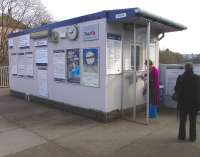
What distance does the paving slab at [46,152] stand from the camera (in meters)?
4.63

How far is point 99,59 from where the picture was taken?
22.7ft

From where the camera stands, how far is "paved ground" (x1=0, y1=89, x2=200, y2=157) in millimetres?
4738

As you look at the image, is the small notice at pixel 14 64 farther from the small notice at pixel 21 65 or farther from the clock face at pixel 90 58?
the clock face at pixel 90 58

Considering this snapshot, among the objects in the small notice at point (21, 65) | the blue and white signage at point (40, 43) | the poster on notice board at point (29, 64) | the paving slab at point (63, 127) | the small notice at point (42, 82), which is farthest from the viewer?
the small notice at point (21, 65)

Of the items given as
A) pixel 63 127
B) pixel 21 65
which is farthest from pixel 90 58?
pixel 21 65

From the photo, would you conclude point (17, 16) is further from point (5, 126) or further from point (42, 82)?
point (5, 126)

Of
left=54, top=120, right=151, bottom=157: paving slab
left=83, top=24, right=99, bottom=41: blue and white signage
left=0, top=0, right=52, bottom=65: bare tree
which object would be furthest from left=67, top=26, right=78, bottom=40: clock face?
left=0, top=0, right=52, bottom=65: bare tree

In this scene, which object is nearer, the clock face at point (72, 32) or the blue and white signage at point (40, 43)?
A: the clock face at point (72, 32)

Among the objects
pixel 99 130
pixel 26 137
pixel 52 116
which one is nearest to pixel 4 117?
pixel 52 116

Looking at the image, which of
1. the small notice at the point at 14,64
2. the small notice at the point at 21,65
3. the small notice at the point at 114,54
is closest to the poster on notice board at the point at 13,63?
the small notice at the point at 14,64

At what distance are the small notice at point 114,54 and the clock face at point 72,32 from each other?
1307mm

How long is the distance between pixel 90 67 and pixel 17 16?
22381mm

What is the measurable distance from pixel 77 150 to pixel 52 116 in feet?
9.96

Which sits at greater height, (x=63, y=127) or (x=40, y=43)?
(x=40, y=43)
